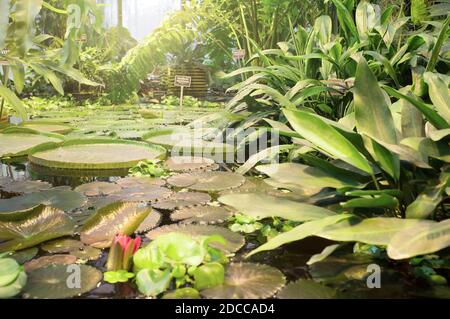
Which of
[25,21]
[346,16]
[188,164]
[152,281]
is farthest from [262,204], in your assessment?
[346,16]

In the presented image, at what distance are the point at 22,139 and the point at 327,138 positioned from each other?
186 centimetres

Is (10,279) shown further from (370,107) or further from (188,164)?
(188,164)

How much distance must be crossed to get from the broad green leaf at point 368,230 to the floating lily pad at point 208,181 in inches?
26.9

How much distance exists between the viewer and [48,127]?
2744 mm

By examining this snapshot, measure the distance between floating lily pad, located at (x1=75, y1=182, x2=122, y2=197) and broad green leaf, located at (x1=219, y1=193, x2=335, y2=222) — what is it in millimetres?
629

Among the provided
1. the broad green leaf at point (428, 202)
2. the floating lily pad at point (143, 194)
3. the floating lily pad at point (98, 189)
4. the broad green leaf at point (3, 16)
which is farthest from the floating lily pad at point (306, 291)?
the broad green leaf at point (3, 16)

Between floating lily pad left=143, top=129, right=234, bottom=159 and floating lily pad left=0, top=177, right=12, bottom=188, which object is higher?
floating lily pad left=143, top=129, right=234, bottom=159

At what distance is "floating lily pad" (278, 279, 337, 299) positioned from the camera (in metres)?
0.74

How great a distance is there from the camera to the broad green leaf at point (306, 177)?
37.7 inches

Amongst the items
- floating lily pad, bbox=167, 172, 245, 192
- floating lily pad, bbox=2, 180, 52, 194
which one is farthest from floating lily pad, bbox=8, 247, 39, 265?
floating lily pad, bbox=167, 172, 245, 192

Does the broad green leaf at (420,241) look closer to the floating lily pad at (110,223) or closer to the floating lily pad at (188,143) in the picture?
the floating lily pad at (110,223)

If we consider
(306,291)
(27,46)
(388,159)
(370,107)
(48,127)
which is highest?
(27,46)

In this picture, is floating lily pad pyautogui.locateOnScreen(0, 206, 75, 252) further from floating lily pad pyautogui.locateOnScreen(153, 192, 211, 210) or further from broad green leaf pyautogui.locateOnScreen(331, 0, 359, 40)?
broad green leaf pyautogui.locateOnScreen(331, 0, 359, 40)
